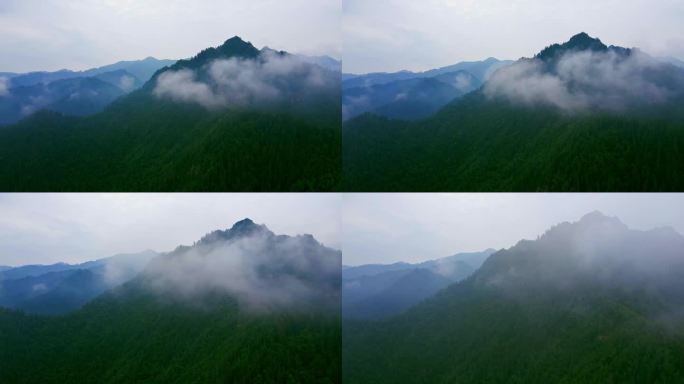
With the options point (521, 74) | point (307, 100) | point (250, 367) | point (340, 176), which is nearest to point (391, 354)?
point (250, 367)

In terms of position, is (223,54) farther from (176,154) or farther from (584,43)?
(584,43)

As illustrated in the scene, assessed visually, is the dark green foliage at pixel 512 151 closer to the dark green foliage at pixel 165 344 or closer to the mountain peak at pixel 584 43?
the mountain peak at pixel 584 43

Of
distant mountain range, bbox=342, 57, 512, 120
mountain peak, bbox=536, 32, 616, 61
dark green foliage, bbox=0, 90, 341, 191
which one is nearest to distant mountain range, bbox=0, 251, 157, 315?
dark green foliage, bbox=0, 90, 341, 191

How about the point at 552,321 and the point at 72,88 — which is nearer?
the point at 552,321

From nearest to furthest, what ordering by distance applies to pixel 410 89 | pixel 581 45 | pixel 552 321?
1. pixel 581 45
2. pixel 552 321
3. pixel 410 89

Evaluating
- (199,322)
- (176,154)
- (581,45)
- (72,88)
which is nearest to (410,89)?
(581,45)

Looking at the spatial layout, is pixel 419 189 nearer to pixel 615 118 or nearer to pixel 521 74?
pixel 521 74

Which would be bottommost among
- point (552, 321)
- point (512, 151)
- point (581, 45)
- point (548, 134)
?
point (552, 321)
